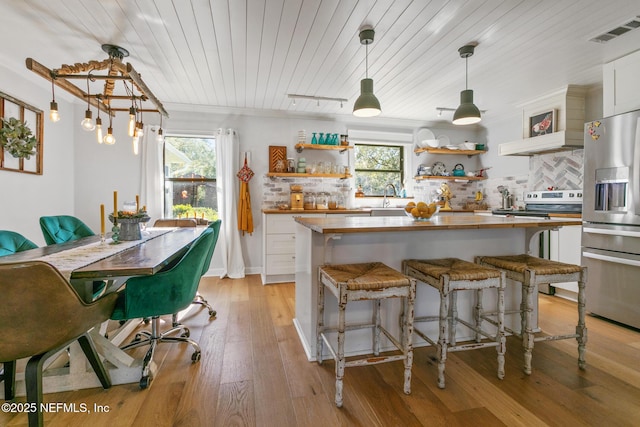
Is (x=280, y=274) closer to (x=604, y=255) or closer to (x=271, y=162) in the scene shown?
(x=271, y=162)

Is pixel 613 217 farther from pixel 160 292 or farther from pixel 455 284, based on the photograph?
pixel 160 292

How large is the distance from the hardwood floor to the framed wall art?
2.45 metres

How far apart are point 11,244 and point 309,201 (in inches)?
125

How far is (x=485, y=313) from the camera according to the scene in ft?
7.48

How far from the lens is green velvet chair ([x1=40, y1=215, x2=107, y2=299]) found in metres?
2.42

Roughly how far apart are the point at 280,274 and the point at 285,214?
0.80 meters

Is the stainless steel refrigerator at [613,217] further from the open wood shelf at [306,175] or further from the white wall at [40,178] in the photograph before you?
the white wall at [40,178]

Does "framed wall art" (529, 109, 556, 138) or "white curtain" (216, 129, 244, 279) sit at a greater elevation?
"framed wall art" (529, 109, 556, 138)

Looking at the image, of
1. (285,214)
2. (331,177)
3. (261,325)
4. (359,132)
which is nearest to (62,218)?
(261,325)

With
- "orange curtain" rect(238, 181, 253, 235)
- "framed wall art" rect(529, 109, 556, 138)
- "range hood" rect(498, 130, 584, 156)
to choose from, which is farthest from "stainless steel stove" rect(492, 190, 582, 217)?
"orange curtain" rect(238, 181, 253, 235)

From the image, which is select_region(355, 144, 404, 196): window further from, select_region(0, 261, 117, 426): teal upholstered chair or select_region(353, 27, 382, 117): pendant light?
select_region(0, 261, 117, 426): teal upholstered chair

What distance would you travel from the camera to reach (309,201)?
14.8ft

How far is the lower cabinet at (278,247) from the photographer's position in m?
3.97

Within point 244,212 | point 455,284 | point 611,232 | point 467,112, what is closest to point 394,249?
point 455,284
